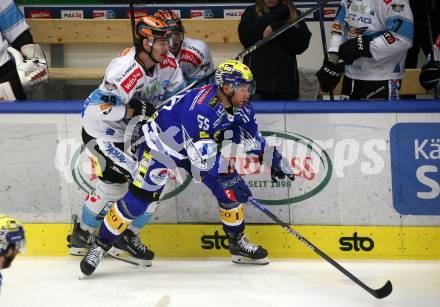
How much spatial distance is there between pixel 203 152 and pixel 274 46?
3.46 feet

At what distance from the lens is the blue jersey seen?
17.9 feet

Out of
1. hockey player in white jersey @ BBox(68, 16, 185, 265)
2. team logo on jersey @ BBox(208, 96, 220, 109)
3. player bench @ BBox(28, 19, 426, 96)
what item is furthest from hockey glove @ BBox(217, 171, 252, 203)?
player bench @ BBox(28, 19, 426, 96)

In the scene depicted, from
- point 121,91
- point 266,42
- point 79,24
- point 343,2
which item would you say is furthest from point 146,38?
point 79,24

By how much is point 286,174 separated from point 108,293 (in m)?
1.13

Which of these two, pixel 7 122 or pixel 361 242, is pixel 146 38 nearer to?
pixel 7 122

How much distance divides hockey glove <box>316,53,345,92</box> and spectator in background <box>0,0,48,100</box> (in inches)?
67.0

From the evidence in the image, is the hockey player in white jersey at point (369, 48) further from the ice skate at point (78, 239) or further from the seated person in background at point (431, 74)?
the ice skate at point (78, 239)

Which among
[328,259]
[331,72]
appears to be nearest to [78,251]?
[328,259]

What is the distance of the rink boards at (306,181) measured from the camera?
19.0 ft

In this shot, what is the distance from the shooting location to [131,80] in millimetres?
5652

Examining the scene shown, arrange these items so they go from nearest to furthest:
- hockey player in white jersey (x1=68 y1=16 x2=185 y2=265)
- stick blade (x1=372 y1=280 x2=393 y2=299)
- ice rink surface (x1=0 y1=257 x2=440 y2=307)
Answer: stick blade (x1=372 y1=280 x2=393 y2=299) → ice rink surface (x1=0 y1=257 x2=440 y2=307) → hockey player in white jersey (x1=68 y1=16 x2=185 y2=265)

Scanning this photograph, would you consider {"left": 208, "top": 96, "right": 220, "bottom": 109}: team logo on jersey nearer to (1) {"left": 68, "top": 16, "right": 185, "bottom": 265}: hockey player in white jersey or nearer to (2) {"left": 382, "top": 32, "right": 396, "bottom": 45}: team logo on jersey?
(1) {"left": 68, "top": 16, "right": 185, "bottom": 265}: hockey player in white jersey

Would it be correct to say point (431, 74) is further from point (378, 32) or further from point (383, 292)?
point (383, 292)

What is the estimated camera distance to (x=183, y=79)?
5984 millimetres
